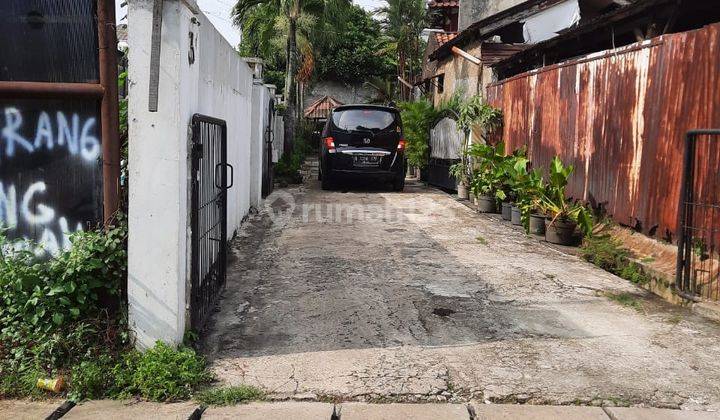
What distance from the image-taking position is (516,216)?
953 cm

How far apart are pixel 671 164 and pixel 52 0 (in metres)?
5.52

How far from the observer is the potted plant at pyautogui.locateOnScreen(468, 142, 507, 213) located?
10.4 m

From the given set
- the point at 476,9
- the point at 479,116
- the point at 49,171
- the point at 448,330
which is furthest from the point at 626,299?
the point at 476,9

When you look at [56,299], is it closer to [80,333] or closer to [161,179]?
[80,333]

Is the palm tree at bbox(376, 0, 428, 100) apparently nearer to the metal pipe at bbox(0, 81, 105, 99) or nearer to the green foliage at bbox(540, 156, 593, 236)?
the green foliage at bbox(540, 156, 593, 236)

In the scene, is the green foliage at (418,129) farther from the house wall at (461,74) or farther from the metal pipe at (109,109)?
the metal pipe at (109,109)

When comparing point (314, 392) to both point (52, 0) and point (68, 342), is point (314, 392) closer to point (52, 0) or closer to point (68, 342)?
point (68, 342)

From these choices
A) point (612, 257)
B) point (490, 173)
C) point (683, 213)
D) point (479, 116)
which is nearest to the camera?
point (683, 213)

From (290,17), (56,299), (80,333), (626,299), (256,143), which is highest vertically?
(290,17)

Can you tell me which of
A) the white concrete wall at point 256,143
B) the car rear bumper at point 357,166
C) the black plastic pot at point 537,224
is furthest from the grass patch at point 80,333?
the car rear bumper at point 357,166

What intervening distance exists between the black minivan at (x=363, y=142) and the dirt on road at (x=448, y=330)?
5.35 meters

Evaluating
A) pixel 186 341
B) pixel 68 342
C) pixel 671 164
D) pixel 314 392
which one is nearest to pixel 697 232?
pixel 671 164

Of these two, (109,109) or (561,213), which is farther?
(561,213)

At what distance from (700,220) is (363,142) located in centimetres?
825
